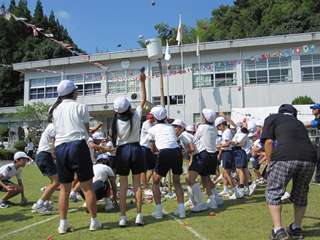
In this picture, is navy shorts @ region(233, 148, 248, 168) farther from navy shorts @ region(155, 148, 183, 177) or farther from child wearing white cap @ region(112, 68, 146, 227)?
child wearing white cap @ region(112, 68, 146, 227)

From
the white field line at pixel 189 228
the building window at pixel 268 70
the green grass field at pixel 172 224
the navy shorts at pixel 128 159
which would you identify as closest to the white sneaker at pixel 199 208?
the green grass field at pixel 172 224

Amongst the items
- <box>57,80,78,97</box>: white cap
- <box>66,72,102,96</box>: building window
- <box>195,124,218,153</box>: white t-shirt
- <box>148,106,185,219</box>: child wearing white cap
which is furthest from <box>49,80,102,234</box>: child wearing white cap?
<box>66,72,102,96</box>: building window

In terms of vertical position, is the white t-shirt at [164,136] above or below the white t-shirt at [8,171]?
above

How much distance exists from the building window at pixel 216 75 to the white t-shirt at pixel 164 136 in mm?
30781

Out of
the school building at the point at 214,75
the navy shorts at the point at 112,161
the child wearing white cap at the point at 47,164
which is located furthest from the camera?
the school building at the point at 214,75

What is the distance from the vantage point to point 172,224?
656 centimetres

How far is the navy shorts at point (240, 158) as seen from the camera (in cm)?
956

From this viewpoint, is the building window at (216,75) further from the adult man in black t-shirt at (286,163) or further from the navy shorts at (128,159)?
the adult man in black t-shirt at (286,163)

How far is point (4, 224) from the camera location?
7199 millimetres

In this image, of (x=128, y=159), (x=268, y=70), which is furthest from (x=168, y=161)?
(x=268, y=70)

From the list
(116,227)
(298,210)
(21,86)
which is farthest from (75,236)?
(21,86)

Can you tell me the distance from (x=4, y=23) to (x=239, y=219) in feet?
194

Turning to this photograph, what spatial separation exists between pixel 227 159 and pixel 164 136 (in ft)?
9.26

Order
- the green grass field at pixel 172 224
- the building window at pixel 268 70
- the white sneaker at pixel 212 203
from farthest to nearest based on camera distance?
the building window at pixel 268 70 → the white sneaker at pixel 212 203 → the green grass field at pixel 172 224
